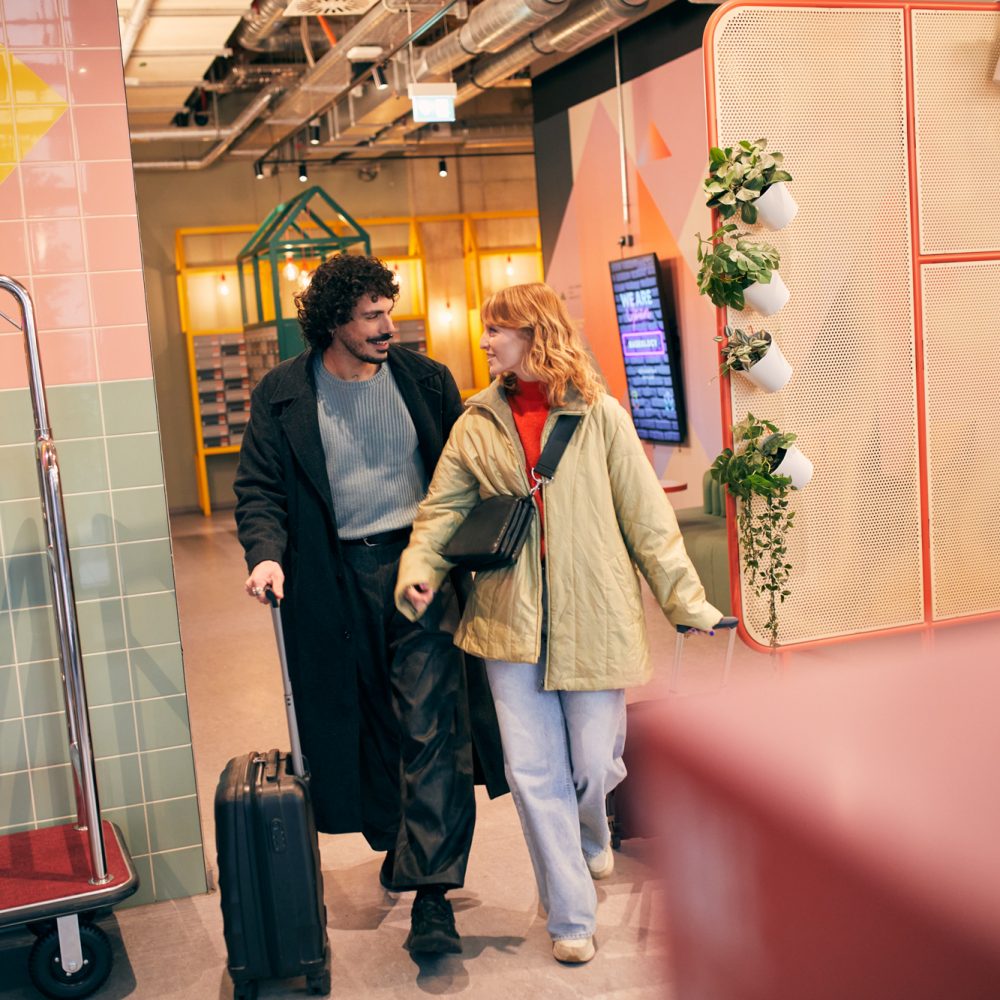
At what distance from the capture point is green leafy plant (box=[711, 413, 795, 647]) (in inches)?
180

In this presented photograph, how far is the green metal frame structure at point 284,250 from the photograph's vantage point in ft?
42.0

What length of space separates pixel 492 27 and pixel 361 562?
19.7 ft

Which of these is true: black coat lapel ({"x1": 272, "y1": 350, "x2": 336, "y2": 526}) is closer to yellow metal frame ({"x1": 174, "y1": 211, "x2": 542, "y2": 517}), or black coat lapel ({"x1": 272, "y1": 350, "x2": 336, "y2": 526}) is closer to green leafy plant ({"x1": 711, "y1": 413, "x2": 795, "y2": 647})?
green leafy plant ({"x1": 711, "y1": 413, "x2": 795, "y2": 647})

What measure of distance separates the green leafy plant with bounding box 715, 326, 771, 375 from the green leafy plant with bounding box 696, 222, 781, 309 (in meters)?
0.11

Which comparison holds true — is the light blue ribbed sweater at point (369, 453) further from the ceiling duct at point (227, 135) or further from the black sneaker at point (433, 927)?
the ceiling duct at point (227, 135)

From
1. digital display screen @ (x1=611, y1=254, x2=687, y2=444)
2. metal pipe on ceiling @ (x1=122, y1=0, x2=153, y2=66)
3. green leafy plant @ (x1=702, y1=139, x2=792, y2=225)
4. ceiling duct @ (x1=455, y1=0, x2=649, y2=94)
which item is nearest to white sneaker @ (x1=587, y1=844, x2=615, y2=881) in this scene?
green leafy plant @ (x1=702, y1=139, x2=792, y2=225)

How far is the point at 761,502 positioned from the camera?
474 cm

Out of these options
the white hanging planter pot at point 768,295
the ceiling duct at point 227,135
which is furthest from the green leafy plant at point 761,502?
the ceiling duct at point 227,135

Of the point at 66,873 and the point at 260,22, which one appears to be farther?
the point at 260,22

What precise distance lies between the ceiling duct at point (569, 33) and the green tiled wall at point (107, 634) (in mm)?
4998

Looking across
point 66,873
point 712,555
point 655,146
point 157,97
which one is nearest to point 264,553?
point 66,873

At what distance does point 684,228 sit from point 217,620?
13.2ft

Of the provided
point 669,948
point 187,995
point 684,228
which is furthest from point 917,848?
point 684,228

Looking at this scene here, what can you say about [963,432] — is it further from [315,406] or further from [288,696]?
[288,696]
